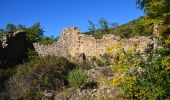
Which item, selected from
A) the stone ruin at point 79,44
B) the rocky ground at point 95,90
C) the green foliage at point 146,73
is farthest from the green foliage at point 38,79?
the green foliage at point 146,73

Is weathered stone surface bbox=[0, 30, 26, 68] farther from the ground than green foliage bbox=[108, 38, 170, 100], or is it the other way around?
weathered stone surface bbox=[0, 30, 26, 68]

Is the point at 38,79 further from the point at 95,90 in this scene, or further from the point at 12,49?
the point at 12,49

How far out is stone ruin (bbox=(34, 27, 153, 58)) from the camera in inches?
1296

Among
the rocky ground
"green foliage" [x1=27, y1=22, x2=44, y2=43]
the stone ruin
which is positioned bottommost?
the rocky ground

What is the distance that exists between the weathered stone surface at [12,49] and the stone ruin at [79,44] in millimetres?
1937

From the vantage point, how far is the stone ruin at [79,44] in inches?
1296

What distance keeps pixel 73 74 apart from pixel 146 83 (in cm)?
912

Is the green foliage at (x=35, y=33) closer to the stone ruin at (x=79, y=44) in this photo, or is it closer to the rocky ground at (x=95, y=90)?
the stone ruin at (x=79, y=44)

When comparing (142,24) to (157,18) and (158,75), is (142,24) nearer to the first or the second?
(157,18)

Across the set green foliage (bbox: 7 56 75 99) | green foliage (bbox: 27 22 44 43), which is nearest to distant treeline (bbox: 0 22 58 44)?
green foliage (bbox: 27 22 44 43)

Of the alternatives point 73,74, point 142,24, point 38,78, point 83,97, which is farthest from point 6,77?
point 142,24

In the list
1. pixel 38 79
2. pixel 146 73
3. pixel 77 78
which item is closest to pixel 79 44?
pixel 38 79

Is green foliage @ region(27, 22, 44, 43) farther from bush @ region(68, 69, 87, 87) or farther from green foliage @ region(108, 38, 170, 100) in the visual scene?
green foliage @ region(108, 38, 170, 100)

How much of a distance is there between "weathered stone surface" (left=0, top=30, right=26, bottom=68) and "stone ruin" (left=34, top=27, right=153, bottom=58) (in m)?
1.94
